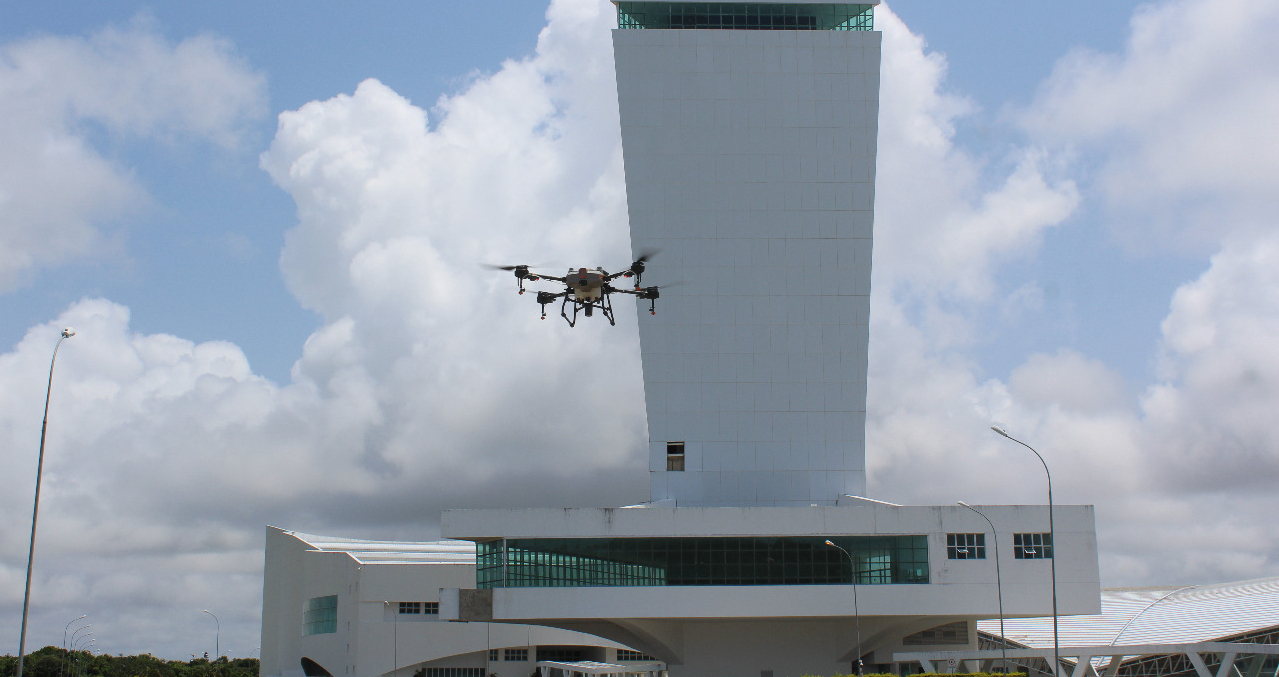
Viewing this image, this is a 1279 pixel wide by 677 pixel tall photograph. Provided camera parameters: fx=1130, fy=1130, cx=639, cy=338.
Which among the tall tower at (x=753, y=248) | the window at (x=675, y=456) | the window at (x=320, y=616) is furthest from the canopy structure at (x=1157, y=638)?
the window at (x=320, y=616)

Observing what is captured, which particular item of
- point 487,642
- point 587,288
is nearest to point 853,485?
point 487,642

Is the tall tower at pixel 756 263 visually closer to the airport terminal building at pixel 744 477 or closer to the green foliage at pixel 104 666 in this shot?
the airport terminal building at pixel 744 477

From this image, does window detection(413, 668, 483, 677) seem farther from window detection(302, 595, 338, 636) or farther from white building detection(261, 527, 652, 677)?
window detection(302, 595, 338, 636)

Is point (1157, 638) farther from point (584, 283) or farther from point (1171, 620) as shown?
point (584, 283)

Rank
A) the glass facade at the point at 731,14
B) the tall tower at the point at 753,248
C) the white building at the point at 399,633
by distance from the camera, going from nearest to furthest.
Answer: the tall tower at the point at 753,248 < the glass facade at the point at 731,14 < the white building at the point at 399,633

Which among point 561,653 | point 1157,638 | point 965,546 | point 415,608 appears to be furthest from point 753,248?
point 1157,638
